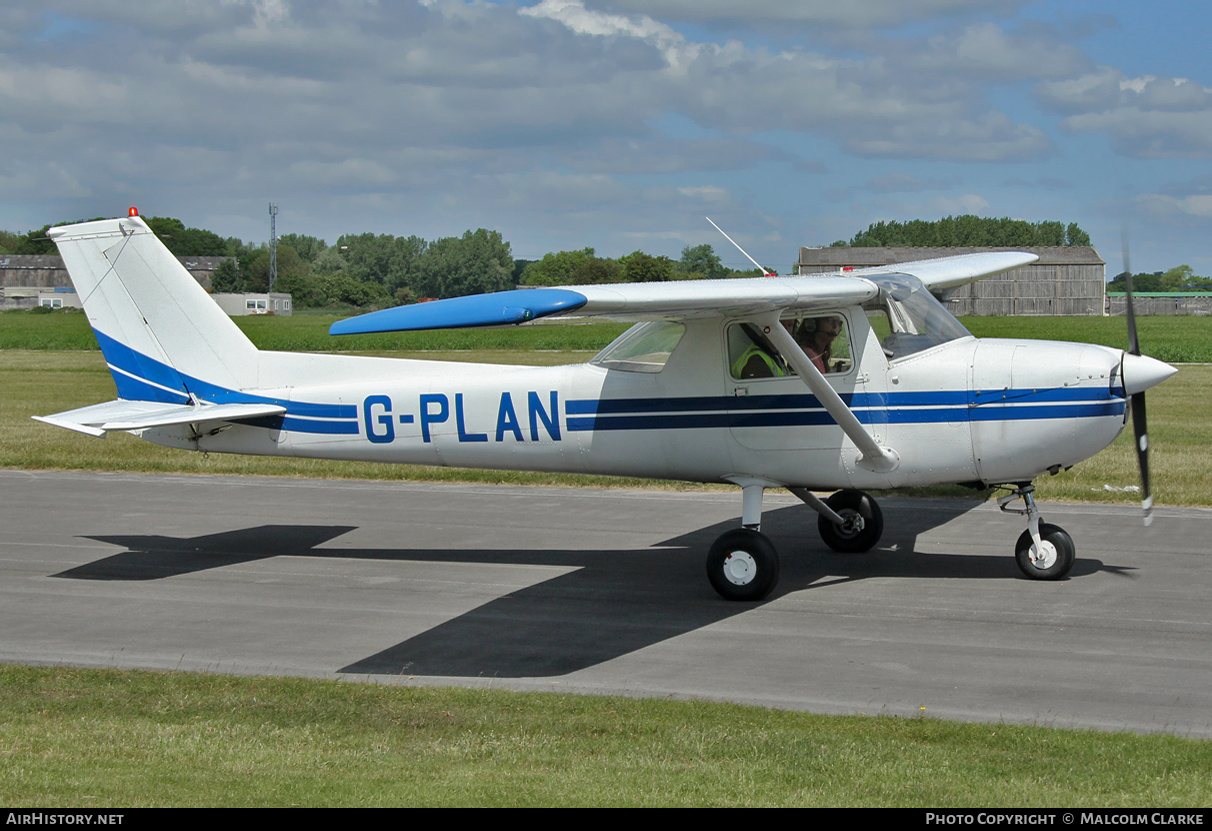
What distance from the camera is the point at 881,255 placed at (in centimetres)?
9569

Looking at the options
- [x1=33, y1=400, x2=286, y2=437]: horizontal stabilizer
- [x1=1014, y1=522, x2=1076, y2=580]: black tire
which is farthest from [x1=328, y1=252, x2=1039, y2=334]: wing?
[x1=33, y1=400, x2=286, y2=437]: horizontal stabilizer

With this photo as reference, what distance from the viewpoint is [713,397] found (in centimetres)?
1008

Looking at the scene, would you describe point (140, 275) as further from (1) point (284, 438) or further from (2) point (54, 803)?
(2) point (54, 803)

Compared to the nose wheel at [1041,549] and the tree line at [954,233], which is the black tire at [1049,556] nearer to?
the nose wheel at [1041,549]

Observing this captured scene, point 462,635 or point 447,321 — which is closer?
point 447,321

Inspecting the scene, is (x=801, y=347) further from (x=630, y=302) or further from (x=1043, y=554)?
(x=1043, y=554)

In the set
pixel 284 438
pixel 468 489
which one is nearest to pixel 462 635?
pixel 284 438

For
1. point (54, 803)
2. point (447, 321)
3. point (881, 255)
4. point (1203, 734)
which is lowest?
point (1203, 734)

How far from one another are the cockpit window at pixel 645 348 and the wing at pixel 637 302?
51 centimetres

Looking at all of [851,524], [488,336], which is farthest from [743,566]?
[488,336]

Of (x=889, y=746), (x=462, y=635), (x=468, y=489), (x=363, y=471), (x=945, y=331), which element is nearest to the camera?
(x=889, y=746)

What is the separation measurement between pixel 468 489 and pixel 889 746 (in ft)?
35.0

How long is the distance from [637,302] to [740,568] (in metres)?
2.82

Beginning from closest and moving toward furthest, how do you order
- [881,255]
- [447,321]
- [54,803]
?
[54,803]
[447,321]
[881,255]
